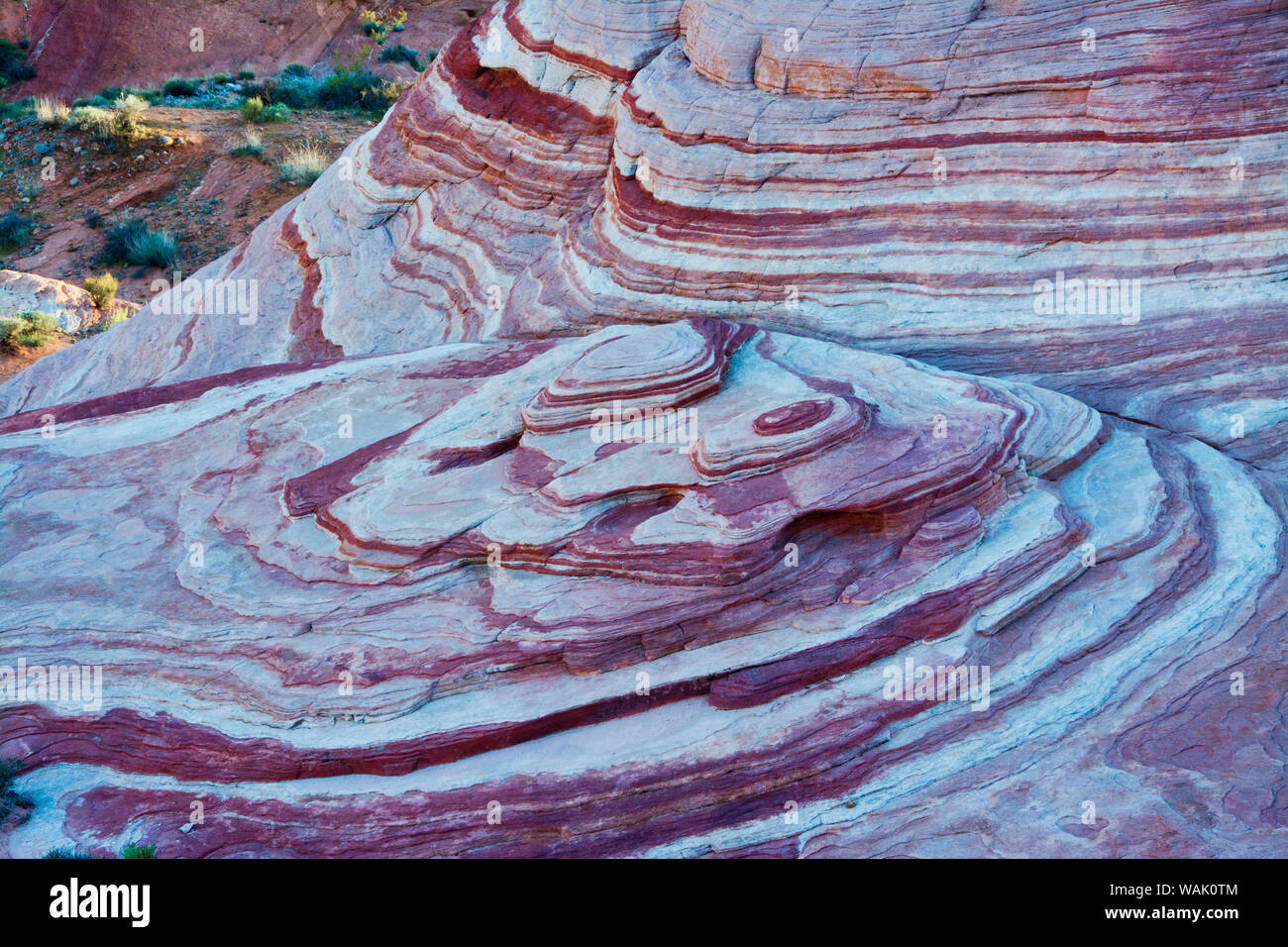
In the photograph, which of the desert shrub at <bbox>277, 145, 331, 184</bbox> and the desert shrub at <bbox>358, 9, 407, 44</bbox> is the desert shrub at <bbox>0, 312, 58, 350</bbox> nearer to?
the desert shrub at <bbox>277, 145, 331, 184</bbox>

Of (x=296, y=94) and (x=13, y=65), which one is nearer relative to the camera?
(x=296, y=94)

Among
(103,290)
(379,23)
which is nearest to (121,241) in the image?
(103,290)

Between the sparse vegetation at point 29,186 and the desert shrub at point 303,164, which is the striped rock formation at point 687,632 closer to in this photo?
the desert shrub at point 303,164

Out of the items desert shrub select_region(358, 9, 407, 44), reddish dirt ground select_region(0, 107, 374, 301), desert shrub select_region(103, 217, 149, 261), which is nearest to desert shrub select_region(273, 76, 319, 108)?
reddish dirt ground select_region(0, 107, 374, 301)

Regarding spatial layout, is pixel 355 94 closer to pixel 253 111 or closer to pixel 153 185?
pixel 253 111

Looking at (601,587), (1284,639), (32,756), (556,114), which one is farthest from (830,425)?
(556,114)
